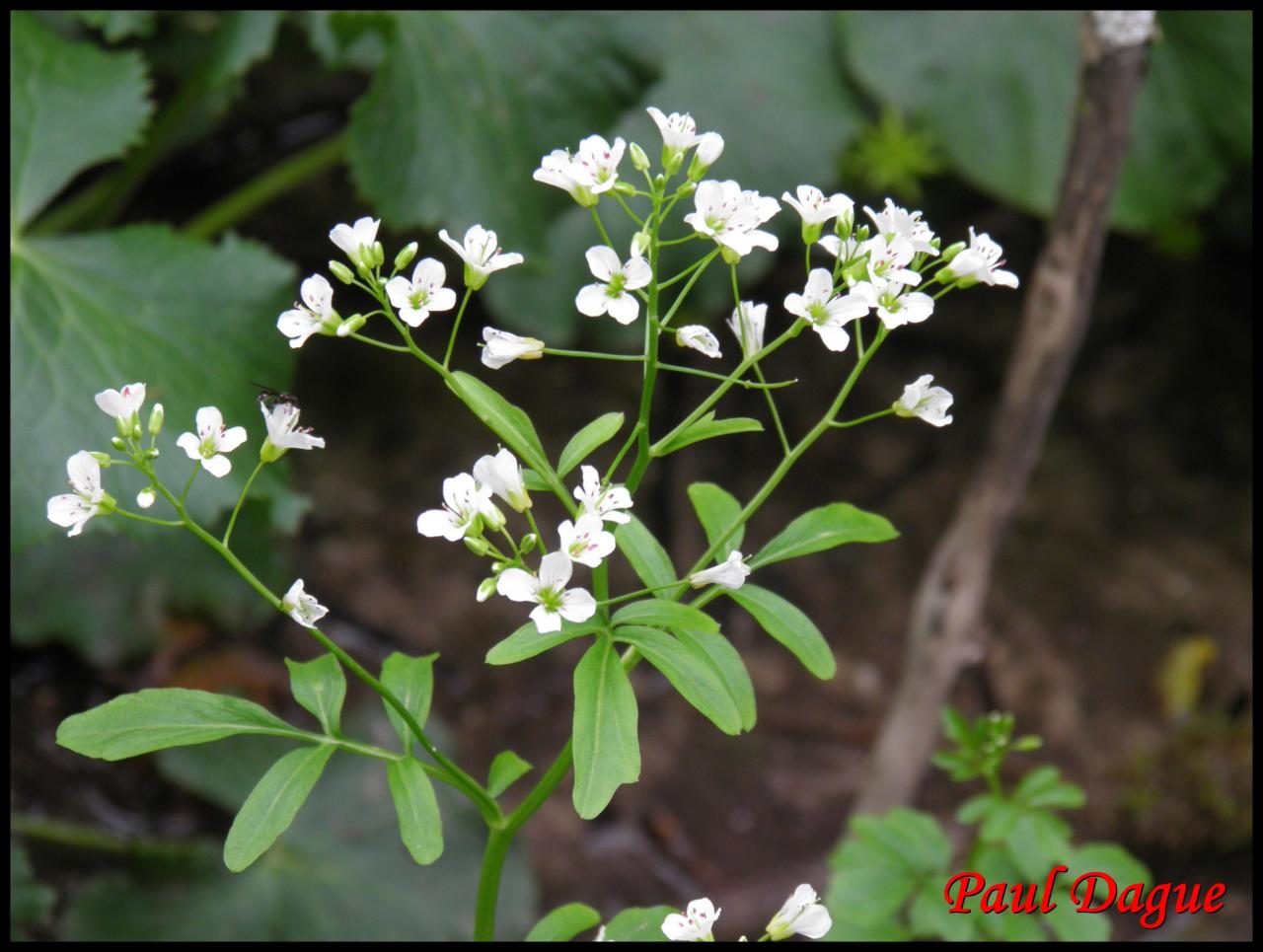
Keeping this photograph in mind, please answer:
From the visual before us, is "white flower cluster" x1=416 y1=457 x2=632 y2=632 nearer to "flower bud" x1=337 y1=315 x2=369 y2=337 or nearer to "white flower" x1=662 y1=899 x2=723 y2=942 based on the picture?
"flower bud" x1=337 y1=315 x2=369 y2=337

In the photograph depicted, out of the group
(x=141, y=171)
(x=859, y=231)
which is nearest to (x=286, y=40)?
(x=141, y=171)

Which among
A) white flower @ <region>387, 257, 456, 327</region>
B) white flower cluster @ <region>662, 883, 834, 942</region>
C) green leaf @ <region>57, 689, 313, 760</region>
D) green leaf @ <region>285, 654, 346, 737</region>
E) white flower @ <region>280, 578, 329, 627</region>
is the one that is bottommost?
white flower cluster @ <region>662, 883, 834, 942</region>

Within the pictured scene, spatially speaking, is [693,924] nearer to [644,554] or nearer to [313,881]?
[644,554]

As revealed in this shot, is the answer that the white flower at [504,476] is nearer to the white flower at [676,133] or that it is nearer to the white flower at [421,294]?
the white flower at [421,294]

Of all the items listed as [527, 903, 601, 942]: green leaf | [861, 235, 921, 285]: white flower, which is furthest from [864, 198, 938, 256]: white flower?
[527, 903, 601, 942]: green leaf

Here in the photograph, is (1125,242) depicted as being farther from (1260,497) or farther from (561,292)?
(561,292)

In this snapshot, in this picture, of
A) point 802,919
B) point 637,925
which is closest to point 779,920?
point 802,919

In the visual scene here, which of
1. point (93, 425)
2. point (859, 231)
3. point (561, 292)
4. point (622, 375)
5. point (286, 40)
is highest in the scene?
point (859, 231)
